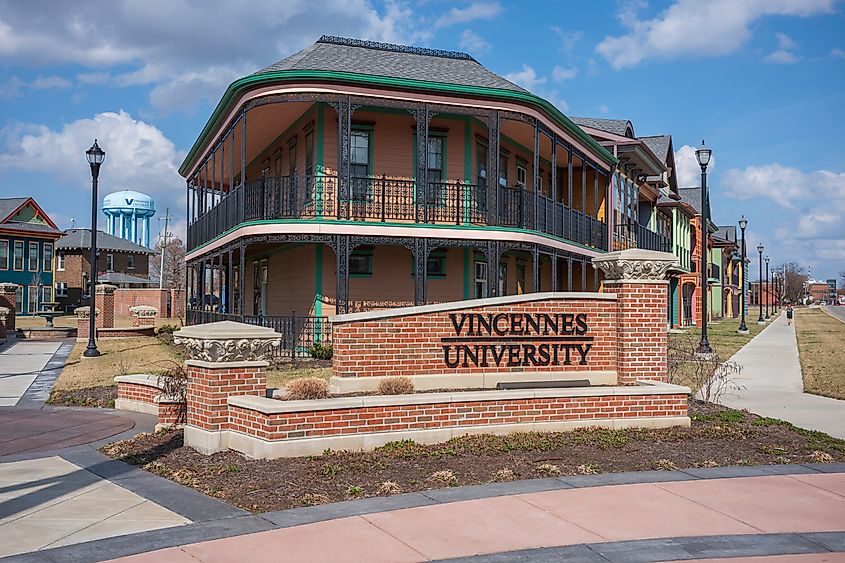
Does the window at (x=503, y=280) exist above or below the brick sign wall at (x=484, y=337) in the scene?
above

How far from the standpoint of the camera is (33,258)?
5806 centimetres

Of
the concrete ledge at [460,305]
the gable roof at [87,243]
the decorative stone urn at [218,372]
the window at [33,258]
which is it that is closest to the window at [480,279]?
the concrete ledge at [460,305]

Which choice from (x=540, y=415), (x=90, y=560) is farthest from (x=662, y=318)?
(x=90, y=560)

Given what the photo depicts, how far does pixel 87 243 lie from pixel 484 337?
58890mm

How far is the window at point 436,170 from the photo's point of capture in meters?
20.6

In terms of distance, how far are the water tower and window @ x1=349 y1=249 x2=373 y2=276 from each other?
81.6m

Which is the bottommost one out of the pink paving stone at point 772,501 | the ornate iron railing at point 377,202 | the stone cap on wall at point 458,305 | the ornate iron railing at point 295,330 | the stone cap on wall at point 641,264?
the pink paving stone at point 772,501

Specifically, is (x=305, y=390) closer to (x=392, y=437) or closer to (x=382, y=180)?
(x=392, y=437)

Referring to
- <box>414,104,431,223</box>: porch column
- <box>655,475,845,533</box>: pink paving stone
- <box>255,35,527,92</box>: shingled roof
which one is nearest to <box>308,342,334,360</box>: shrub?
<box>414,104,431,223</box>: porch column

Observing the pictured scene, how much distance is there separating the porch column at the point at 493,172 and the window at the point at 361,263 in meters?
3.37

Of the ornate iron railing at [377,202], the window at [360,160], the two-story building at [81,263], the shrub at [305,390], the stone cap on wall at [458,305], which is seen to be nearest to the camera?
the shrub at [305,390]

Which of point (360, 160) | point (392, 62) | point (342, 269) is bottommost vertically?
point (342, 269)

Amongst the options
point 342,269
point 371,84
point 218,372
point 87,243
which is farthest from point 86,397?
point 87,243

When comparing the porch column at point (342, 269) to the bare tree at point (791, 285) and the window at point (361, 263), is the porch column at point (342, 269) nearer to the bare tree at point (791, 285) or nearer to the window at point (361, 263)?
the window at point (361, 263)
